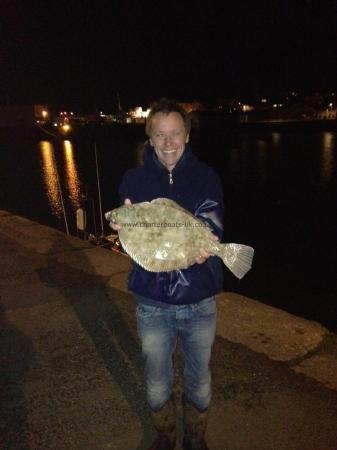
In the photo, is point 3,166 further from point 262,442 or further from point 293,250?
point 262,442

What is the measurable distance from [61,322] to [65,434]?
170cm

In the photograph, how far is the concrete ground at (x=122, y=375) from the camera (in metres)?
3.12

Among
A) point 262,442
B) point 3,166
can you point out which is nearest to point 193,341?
point 262,442

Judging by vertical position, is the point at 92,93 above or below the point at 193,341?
above

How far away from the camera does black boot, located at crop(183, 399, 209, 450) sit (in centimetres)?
287

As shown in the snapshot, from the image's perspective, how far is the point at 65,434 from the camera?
314 centimetres

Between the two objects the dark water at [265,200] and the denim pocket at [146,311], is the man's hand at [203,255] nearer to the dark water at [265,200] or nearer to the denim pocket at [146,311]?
the denim pocket at [146,311]

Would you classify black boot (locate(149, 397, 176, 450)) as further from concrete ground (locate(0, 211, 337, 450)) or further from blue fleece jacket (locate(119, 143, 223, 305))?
blue fleece jacket (locate(119, 143, 223, 305))

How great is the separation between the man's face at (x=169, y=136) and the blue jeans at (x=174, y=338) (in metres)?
0.90

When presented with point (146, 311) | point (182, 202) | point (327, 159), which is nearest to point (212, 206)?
point (182, 202)

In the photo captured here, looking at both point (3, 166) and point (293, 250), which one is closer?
point (293, 250)

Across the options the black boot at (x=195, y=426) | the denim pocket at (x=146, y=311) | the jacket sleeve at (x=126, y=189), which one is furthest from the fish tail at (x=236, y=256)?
the black boot at (x=195, y=426)

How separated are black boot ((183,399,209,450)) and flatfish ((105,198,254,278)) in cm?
102

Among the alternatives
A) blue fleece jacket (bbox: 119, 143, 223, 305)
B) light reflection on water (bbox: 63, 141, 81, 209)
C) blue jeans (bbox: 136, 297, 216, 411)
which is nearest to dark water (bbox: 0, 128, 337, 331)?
light reflection on water (bbox: 63, 141, 81, 209)
